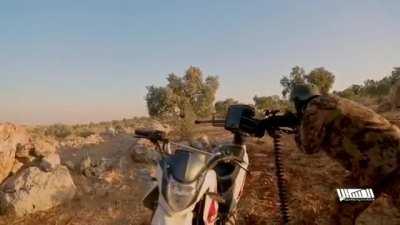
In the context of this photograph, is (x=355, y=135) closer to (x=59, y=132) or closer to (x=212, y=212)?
(x=212, y=212)

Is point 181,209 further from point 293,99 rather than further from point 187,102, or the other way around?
point 187,102

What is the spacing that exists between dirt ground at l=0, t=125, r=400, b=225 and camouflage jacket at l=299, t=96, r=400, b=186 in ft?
7.98

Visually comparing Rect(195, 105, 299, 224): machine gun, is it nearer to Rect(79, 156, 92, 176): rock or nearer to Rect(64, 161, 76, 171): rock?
Rect(79, 156, 92, 176): rock

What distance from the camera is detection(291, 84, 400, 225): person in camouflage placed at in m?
3.96

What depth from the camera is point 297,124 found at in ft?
13.3

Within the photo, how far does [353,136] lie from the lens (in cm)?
405

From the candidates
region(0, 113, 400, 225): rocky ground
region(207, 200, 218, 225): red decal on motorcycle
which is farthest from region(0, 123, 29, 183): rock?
region(207, 200, 218, 225): red decal on motorcycle

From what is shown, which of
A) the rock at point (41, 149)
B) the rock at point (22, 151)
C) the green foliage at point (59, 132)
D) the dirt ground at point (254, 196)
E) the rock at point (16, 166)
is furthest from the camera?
the green foliage at point (59, 132)

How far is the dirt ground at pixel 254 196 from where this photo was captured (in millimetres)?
6594

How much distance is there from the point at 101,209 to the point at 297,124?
4366mm

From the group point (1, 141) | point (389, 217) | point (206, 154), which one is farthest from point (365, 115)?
point (1, 141)

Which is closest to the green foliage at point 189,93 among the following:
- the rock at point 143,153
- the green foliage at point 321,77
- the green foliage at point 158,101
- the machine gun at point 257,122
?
the green foliage at point 158,101

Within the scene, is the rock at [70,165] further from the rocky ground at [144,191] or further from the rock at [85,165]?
the rock at [85,165]

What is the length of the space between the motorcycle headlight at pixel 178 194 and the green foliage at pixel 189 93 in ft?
67.1
